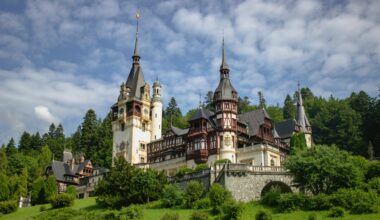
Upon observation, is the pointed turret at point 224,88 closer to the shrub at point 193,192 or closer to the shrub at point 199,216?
the shrub at point 193,192

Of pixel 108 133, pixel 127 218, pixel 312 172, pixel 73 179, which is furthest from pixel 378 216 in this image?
pixel 108 133

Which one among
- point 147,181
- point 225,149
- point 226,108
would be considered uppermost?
point 226,108

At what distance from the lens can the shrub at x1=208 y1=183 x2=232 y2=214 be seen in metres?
44.9

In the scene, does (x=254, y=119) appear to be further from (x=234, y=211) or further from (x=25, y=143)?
(x=25, y=143)

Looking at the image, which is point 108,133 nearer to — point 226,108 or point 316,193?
point 226,108

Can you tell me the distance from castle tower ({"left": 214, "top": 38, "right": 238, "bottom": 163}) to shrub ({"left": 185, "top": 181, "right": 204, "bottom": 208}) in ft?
51.6

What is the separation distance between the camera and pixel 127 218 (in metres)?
44.7

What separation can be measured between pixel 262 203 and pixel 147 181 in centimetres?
1269

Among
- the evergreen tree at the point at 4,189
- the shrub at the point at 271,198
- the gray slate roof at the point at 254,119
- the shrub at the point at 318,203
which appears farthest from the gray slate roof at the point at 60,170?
the shrub at the point at 318,203

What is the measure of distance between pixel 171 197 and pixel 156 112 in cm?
3516

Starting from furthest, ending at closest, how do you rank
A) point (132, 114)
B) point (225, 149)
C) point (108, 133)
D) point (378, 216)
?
point (108, 133), point (132, 114), point (225, 149), point (378, 216)

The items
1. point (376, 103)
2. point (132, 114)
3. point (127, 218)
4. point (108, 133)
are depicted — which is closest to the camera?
point (127, 218)

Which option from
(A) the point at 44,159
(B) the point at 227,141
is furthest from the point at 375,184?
(A) the point at 44,159

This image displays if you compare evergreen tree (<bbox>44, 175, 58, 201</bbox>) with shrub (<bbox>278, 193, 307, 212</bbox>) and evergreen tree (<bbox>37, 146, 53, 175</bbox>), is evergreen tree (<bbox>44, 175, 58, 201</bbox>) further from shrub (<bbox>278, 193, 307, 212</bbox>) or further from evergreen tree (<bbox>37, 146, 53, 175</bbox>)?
shrub (<bbox>278, 193, 307, 212</bbox>)
